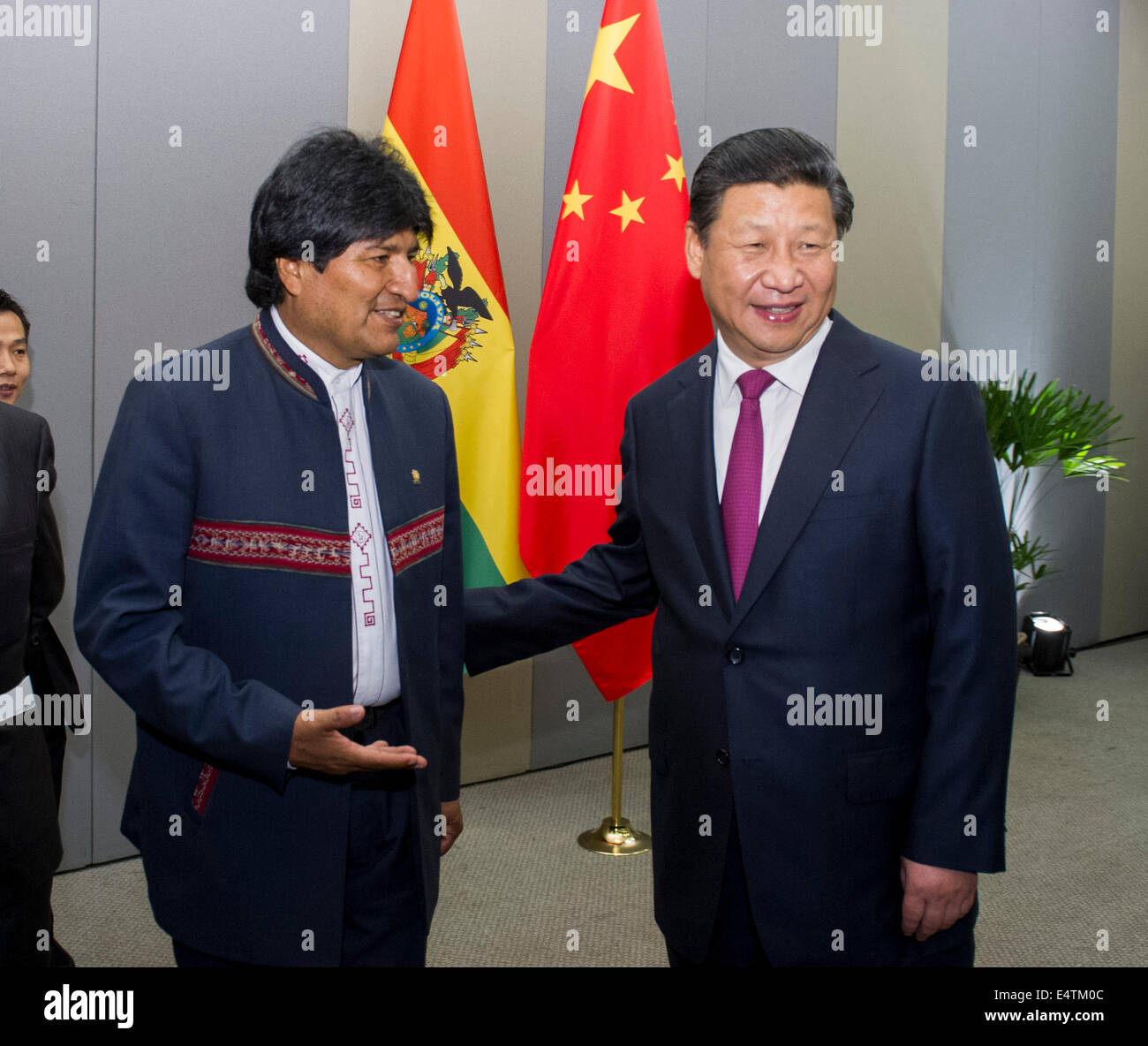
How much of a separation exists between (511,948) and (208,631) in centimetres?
174

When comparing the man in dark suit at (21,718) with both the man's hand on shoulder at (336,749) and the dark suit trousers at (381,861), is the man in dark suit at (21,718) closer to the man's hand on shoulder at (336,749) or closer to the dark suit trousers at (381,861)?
the dark suit trousers at (381,861)

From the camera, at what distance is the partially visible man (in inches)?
88.0

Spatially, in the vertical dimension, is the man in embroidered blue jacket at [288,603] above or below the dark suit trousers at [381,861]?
above

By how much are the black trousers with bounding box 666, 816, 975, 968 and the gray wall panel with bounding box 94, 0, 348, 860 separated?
2309 millimetres

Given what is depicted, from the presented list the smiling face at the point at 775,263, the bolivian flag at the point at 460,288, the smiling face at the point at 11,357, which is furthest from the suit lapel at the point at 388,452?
the bolivian flag at the point at 460,288

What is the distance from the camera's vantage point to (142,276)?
3301 mm

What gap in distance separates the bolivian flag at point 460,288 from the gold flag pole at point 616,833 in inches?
26.2

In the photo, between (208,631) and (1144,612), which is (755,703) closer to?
(208,631)

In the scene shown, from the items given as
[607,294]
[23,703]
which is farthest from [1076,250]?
[23,703]

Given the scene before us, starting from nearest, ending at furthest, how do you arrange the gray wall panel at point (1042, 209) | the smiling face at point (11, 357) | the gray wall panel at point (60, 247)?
the smiling face at point (11, 357) < the gray wall panel at point (60, 247) < the gray wall panel at point (1042, 209)

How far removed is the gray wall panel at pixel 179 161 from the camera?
3.23 meters

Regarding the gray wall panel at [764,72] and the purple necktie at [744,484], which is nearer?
the purple necktie at [744,484]

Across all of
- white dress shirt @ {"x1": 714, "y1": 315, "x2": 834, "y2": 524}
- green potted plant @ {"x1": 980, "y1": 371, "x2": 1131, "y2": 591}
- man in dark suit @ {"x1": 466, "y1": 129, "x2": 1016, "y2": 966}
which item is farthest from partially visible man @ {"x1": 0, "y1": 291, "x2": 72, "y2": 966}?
green potted plant @ {"x1": 980, "y1": 371, "x2": 1131, "y2": 591}

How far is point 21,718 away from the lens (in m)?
2.25
